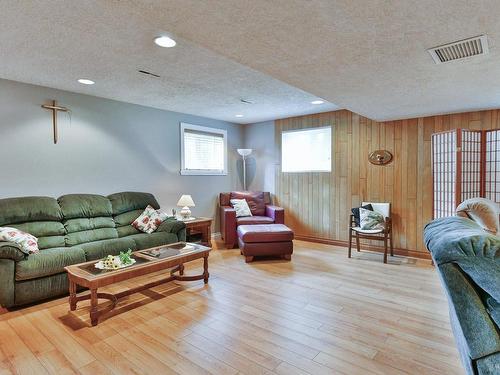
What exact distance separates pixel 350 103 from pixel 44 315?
3.75 metres

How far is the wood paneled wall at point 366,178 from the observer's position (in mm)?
4328

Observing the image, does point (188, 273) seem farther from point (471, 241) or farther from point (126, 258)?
point (471, 241)

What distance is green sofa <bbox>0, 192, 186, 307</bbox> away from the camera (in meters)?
2.74

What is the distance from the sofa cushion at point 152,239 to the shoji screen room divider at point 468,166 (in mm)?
3637

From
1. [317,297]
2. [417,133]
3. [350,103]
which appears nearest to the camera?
[317,297]

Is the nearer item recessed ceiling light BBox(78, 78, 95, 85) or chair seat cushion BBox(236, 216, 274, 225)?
recessed ceiling light BBox(78, 78, 95, 85)

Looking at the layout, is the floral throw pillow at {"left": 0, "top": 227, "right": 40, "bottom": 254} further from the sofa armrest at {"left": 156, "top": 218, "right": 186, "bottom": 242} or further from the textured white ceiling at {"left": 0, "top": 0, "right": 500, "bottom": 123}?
the textured white ceiling at {"left": 0, "top": 0, "right": 500, "bottom": 123}

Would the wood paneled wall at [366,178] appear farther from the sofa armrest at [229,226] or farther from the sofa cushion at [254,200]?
the sofa armrest at [229,226]

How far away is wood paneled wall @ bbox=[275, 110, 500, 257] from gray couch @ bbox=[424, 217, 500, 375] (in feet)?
11.2

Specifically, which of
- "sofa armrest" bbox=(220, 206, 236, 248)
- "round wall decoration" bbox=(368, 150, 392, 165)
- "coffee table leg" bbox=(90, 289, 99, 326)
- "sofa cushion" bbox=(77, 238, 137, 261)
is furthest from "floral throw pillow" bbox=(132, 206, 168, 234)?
"round wall decoration" bbox=(368, 150, 392, 165)

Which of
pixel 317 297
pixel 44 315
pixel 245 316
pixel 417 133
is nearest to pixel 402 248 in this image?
pixel 417 133

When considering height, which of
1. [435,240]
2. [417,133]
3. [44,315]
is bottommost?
[44,315]

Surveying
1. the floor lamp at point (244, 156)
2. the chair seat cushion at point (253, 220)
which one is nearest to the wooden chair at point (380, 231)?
the chair seat cushion at point (253, 220)

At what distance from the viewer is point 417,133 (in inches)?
172
